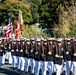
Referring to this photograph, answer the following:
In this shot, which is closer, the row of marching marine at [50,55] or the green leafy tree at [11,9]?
the row of marching marine at [50,55]

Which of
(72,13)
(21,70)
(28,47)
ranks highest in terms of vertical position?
(72,13)

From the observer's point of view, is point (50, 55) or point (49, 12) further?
point (49, 12)

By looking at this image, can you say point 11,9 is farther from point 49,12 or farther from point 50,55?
point 50,55

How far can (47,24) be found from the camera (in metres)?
55.0

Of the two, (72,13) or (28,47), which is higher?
(72,13)

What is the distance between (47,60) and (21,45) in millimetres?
4167

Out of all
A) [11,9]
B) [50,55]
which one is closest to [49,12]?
[11,9]

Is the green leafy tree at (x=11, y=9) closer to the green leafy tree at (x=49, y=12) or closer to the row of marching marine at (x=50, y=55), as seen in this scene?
the green leafy tree at (x=49, y=12)

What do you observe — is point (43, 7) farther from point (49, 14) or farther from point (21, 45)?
point (21, 45)

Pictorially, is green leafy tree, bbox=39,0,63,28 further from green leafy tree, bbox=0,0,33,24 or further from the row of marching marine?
the row of marching marine

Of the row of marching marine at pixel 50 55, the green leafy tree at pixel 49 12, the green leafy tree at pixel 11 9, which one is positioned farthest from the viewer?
the green leafy tree at pixel 11 9

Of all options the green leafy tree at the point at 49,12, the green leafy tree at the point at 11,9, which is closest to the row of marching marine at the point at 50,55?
the green leafy tree at the point at 49,12

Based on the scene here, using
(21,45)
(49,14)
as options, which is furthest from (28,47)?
(49,14)

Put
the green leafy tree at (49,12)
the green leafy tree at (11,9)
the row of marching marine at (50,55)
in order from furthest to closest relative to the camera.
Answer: the green leafy tree at (11,9) < the green leafy tree at (49,12) < the row of marching marine at (50,55)
